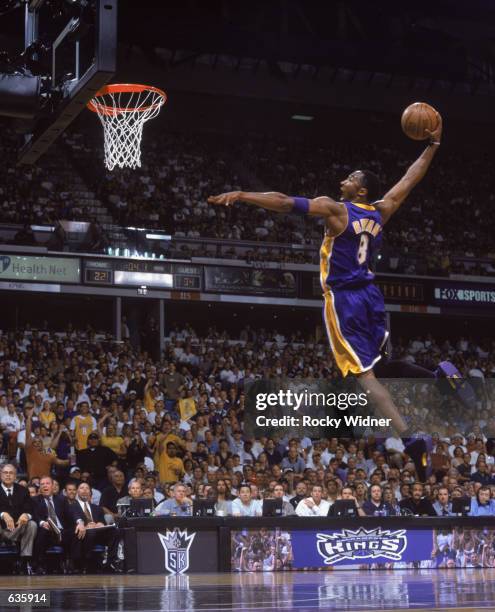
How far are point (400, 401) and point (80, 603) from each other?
43.6 ft

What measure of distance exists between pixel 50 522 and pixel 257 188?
2051 centimetres

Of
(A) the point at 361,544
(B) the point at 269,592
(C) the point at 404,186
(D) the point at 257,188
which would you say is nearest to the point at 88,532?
(A) the point at 361,544

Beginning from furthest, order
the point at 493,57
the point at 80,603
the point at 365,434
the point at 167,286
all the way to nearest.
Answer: the point at 493,57
the point at 167,286
the point at 365,434
the point at 80,603

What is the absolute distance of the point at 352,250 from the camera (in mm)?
6871

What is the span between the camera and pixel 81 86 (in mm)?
9477

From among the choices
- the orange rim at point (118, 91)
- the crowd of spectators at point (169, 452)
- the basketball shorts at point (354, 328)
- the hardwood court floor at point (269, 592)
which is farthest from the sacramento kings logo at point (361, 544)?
the basketball shorts at point (354, 328)

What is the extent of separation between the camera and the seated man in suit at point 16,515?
41.6ft

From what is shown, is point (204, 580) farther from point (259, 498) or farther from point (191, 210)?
point (191, 210)

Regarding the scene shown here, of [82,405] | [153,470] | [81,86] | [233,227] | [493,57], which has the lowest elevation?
[153,470]

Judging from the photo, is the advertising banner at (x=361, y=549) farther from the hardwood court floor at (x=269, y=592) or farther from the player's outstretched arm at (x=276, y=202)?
the player's outstretched arm at (x=276, y=202)

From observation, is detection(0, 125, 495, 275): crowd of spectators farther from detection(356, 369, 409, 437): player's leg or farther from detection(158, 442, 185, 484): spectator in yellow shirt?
detection(356, 369, 409, 437): player's leg

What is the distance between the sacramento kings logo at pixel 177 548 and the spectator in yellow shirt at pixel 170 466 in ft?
8.81

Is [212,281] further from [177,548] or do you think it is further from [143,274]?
[177,548]

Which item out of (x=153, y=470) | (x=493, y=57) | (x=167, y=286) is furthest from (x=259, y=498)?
(x=493, y=57)
